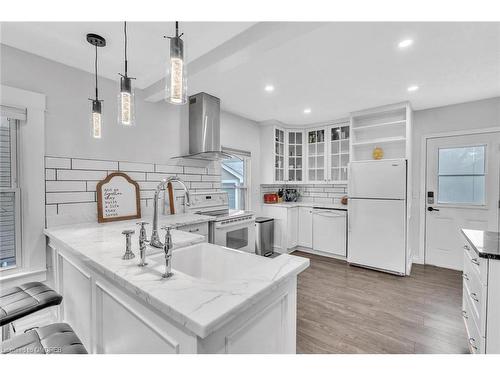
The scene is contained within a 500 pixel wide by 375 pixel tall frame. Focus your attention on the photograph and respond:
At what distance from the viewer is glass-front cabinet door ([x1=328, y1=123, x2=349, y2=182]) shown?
4.11 meters

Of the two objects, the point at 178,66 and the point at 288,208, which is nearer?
the point at 178,66

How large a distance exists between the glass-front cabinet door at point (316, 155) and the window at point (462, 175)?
67.5 inches

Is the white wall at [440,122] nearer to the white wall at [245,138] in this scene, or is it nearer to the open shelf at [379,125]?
the open shelf at [379,125]

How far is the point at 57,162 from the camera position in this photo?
82.0 inches

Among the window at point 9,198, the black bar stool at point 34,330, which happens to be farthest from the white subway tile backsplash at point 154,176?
the black bar stool at point 34,330

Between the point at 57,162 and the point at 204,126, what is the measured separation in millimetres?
1538

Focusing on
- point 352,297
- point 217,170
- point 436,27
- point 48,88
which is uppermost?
point 436,27

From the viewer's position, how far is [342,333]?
197 cm

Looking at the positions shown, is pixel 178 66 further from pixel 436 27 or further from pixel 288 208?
pixel 288 208

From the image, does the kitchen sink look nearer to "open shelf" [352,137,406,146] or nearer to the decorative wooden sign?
the decorative wooden sign

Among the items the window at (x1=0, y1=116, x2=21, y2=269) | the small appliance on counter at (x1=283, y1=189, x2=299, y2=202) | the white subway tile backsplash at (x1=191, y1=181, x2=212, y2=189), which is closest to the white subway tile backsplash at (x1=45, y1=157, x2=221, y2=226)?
the window at (x1=0, y1=116, x2=21, y2=269)

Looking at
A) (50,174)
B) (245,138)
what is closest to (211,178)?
(245,138)

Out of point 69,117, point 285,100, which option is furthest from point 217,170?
point 69,117
